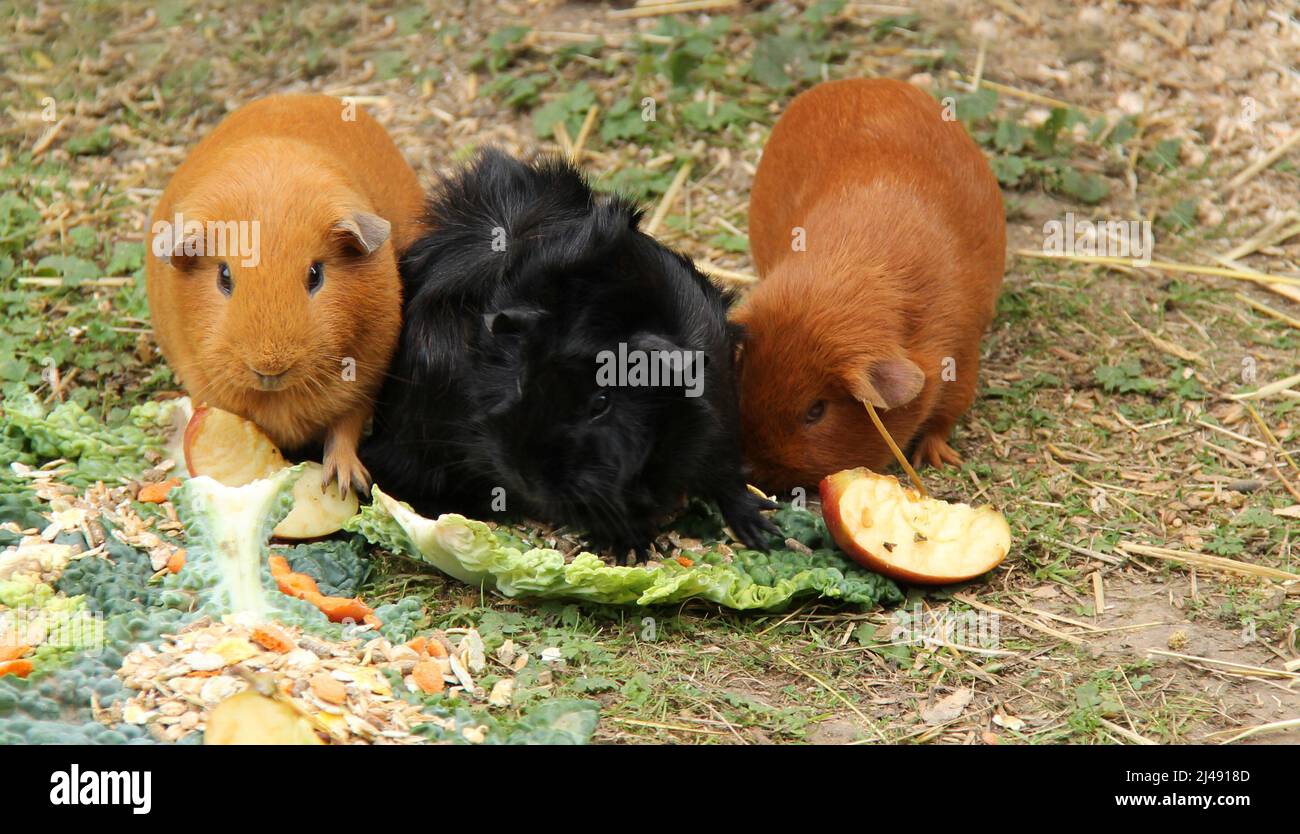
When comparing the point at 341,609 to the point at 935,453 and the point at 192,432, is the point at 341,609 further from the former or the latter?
the point at 935,453

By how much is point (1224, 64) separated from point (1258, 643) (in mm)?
3898

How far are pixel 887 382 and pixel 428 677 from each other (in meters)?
1.84

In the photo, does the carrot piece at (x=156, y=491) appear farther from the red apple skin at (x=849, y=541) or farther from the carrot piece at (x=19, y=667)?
the red apple skin at (x=849, y=541)

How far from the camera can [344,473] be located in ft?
14.1

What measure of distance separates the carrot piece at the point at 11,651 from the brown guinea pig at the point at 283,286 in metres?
0.93

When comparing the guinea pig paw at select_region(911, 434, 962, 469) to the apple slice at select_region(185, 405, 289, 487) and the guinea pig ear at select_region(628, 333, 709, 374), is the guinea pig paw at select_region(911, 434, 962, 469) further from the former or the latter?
the apple slice at select_region(185, 405, 289, 487)

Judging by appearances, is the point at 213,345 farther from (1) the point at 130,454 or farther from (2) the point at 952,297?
(2) the point at 952,297

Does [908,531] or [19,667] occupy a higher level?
[908,531]

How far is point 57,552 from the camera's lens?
3.79m

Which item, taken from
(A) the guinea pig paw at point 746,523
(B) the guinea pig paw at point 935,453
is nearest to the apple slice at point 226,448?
(A) the guinea pig paw at point 746,523

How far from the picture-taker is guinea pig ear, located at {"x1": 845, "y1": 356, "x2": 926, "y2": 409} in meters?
4.37

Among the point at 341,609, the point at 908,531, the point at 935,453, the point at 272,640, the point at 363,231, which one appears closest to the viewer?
the point at 272,640

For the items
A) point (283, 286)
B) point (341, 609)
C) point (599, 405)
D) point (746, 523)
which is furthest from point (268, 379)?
point (746, 523)

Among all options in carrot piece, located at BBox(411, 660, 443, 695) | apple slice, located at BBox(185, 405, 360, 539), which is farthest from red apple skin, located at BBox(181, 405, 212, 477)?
carrot piece, located at BBox(411, 660, 443, 695)
